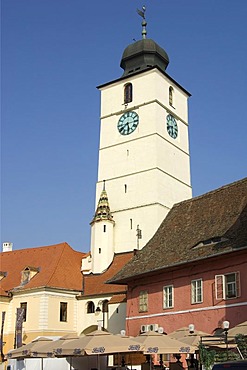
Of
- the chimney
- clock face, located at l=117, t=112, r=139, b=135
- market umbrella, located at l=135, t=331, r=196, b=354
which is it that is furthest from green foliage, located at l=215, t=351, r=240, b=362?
the chimney

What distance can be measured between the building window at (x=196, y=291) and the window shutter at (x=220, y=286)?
117 cm

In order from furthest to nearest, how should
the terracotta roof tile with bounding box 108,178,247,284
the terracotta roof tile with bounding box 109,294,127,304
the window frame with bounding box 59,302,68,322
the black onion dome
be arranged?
the black onion dome
the window frame with bounding box 59,302,68,322
the terracotta roof tile with bounding box 109,294,127,304
the terracotta roof tile with bounding box 108,178,247,284

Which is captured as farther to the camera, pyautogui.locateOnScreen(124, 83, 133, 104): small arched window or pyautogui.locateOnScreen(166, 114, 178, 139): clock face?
pyautogui.locateOnScreen(124, 83, 133, 104): small arched window

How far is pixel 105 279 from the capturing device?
38656mm

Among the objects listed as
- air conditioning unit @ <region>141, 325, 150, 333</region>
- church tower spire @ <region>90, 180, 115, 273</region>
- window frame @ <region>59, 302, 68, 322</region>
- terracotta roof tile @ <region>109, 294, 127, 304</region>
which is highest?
church tower spire @ <region>90, 180, 115, 273</region>

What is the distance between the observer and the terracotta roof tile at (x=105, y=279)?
3759cm

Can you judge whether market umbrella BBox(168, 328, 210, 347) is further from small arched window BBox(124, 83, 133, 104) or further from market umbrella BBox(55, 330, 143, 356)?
small arched window BBox(124, 83, 133, 104)

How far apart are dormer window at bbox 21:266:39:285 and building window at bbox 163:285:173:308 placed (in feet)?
51.0

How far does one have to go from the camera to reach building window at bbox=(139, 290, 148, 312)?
92.1 ft

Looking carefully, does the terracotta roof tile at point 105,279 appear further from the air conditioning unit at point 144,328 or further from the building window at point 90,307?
the air conditioning unit at point 144,328

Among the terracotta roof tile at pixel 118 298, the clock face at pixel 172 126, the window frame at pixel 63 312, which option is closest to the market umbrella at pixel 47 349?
the terracotta roof tile at pixel 118 298

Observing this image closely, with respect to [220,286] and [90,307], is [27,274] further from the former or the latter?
[220,286]

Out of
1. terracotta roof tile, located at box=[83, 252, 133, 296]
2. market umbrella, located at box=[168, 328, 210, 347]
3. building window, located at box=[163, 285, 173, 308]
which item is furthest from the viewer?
terracotta roof tile, located at box=[83, 252, 133, 296]

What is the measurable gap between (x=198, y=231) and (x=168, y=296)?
3.53 m
